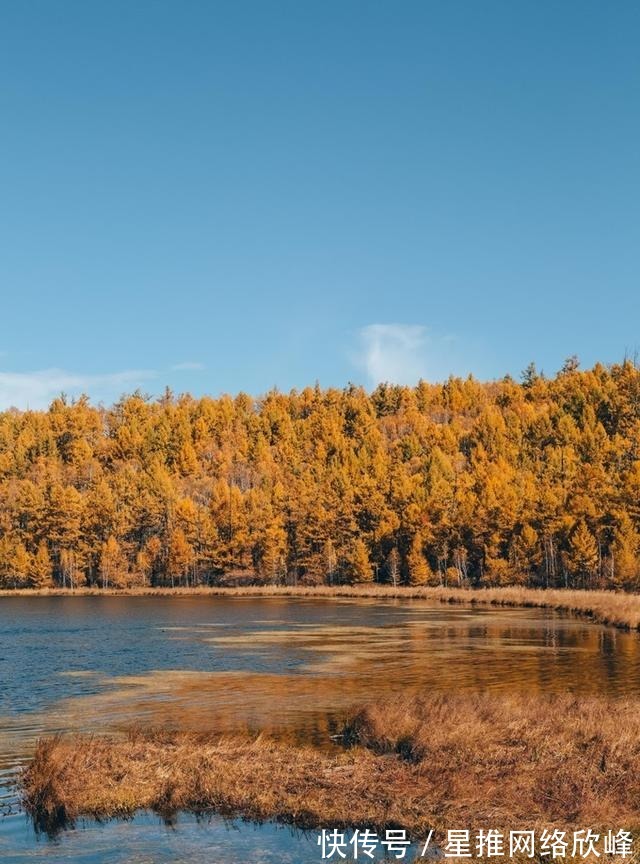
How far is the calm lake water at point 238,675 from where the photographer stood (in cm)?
1769

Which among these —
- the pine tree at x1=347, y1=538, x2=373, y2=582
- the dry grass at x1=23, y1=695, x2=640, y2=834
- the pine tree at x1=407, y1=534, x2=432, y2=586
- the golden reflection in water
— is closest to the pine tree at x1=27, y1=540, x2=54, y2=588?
the pine tree at x1=347, y1=538, x2=373, y2=582

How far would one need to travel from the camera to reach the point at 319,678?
4069 centimetres

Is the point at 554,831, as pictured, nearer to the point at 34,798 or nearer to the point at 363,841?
the point at 363,841

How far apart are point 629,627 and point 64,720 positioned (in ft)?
156

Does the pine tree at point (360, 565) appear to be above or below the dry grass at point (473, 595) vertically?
above

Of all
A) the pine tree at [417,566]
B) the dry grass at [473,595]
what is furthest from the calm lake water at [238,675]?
the pine tree at [417,566]

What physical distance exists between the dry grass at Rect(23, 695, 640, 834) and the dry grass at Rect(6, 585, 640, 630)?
45.2 metres

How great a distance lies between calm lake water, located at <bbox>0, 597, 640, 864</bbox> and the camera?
1769 centimetres

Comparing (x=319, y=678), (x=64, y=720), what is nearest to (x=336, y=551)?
(x=319, y=678)

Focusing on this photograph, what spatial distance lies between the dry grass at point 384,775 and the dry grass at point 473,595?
1779 inches

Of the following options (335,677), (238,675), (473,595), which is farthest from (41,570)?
(335,677)

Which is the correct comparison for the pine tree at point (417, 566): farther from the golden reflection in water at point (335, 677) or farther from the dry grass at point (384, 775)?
the dry grass at point (384, 775)

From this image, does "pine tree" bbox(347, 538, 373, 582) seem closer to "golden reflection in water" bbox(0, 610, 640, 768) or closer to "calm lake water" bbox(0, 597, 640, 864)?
"calm lake water" bbox(0, 597, 640, 864)

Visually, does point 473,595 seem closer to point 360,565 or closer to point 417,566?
point 417,566
